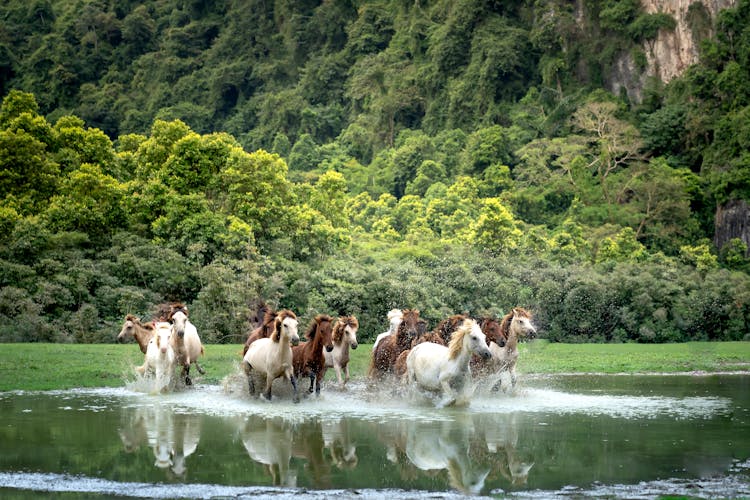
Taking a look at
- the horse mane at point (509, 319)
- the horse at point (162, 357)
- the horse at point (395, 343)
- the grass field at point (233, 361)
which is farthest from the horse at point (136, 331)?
the horse mane at point (509, 319)

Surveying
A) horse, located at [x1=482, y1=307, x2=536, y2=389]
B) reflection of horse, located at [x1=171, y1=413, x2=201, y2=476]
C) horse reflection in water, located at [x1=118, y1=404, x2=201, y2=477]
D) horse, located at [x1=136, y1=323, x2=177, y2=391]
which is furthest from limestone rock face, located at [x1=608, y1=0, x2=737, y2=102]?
reflection of horse, located at [x1=171, y1=413, x2=201, y2=476]

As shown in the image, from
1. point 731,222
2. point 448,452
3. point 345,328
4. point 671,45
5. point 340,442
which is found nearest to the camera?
point 448,452

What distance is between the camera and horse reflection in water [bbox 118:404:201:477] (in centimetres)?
1214

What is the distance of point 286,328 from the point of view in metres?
16.9

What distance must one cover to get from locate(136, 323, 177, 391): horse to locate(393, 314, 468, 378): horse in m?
4.29

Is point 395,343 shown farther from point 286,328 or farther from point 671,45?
point 671,45

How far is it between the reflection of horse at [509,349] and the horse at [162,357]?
5841 millimetres

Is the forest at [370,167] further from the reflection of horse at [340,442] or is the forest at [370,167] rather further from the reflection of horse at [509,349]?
the reflection of horse at [340,442]

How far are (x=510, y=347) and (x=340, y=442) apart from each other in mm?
6316

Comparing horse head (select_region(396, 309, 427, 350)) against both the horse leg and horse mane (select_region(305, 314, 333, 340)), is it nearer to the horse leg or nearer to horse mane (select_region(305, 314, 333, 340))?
horse mane (select_region(305, 314, 333, 340))

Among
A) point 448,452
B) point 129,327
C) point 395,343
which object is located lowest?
point 448,452

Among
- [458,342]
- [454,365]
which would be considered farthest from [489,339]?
[454,365]

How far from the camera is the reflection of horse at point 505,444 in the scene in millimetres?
11398

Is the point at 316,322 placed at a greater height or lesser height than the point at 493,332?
greater
